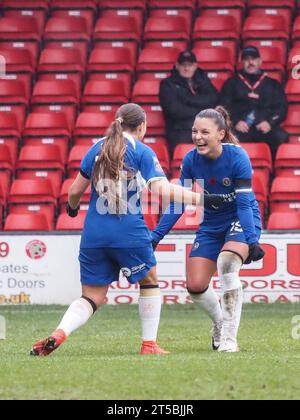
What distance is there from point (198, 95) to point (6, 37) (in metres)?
4.03

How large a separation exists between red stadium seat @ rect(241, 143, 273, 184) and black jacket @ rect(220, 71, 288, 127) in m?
0.33

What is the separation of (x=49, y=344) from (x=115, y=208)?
114cm

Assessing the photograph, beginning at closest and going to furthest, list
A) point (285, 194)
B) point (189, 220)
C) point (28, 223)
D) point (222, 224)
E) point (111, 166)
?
point (111, 166), point (222, 224), point (189, 220), point (28, 223), point (285, 194)

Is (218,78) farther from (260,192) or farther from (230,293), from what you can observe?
(230,293)

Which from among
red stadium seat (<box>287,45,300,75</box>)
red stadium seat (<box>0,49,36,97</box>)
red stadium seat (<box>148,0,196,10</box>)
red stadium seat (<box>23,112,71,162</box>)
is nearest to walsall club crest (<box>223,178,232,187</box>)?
red stadium seat (<box>23,112,71,162</box>)

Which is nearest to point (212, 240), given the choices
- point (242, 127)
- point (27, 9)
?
point (242, 127)

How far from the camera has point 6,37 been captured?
19484 mm

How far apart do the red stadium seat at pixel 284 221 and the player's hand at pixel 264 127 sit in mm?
1353

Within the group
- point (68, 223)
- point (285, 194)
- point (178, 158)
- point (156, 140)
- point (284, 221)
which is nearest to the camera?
point (284, 221)

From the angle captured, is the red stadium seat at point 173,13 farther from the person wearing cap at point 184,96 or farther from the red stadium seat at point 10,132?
the red stadium seat at point 10,132

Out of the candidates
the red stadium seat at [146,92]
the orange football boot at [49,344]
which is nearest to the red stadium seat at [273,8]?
the red stadium seat at [146,92]

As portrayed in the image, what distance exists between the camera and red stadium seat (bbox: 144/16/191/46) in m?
19.2

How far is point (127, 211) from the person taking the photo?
9562 mm

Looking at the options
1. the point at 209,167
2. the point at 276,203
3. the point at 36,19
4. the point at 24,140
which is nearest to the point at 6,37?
the point at 36,19
